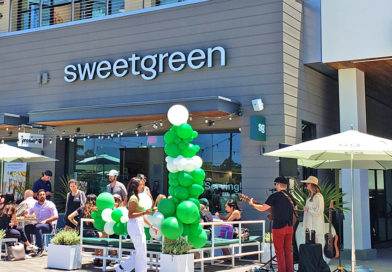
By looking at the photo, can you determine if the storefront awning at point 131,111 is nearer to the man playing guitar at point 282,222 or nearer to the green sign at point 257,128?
the green sign at point 257,128

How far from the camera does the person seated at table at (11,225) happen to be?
34.0 feet

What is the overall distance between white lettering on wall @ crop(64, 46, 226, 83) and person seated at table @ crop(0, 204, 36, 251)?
4.76 m

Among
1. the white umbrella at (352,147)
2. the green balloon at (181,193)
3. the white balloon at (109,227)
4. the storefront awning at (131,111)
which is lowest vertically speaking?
the white balloon at (109,227)

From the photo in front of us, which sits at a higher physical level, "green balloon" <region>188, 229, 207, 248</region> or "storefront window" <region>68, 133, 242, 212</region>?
"storefront window" <region>68, 133, 242, 212</region>

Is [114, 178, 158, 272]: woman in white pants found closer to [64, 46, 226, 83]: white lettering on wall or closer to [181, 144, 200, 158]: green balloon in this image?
[181, 144, 200, 158]: green balloon

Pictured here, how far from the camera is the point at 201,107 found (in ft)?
37.9

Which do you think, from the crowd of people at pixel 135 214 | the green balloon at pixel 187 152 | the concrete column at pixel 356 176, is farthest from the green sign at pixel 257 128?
the green balloon at pixel 187 152

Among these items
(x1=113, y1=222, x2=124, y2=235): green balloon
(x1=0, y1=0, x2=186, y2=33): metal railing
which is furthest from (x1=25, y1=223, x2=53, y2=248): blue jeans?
(x1=0, y1=0, x2=186, y2=33): metal railing

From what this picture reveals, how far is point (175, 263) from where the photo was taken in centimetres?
777

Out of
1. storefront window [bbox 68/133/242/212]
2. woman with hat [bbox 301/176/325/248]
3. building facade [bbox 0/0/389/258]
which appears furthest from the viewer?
storefront window [bbox 68/133/242/212]

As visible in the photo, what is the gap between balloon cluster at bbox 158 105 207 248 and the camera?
7.89m

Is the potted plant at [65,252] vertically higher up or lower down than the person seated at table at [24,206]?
lower down

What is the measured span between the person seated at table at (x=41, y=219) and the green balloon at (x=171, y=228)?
14.0ft

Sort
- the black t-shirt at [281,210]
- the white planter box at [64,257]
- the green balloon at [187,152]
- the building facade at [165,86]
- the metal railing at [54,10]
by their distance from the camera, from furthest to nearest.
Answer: the metal railing at [54,10], the building facade at [165,86], the white planter box at [64,257], the green balloon at [187,152], the black t-shirt at [281,210]
